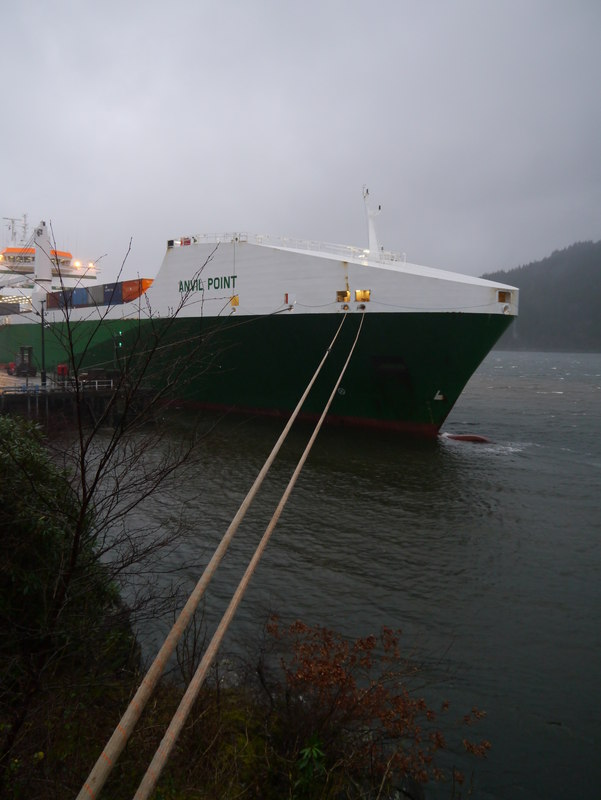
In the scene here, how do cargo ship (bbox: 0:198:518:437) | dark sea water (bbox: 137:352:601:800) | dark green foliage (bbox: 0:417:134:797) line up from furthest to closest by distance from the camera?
cargo ship (bbox: 0:198:518:437), dark sea water (bbox: 137:352:601:800), dark green foliage (bbox: 0:417:134:797)

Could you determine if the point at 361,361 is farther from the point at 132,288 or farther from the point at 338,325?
the point at 132,288

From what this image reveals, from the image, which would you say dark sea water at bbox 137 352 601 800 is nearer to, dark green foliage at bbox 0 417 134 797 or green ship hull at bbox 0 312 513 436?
green ship hull at bbox 0 312 513 436

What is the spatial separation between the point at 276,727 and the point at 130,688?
1390 mm

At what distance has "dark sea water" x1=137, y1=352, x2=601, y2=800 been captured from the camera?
5652 mm

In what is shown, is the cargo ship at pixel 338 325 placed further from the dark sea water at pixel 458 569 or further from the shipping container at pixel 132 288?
the shipping container at pixel 132 288

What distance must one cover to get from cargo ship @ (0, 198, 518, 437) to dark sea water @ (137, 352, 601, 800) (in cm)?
174

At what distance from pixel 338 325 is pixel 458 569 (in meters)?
10.0

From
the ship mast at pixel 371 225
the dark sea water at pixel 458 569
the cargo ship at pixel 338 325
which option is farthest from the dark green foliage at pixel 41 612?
the ship mast at pixel 371 225

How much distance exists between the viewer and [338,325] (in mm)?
17547

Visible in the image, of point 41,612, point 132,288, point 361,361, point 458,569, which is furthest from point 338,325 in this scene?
point 41,612

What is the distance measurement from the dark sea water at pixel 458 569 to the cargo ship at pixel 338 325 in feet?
5.72

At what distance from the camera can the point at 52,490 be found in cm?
492

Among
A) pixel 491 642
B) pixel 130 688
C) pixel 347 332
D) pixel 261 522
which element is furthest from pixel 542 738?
pixel 347 332

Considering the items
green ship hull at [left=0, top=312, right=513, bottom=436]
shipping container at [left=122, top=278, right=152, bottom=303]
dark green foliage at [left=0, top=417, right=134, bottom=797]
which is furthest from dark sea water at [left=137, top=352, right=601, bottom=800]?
shipping container at [left=122, top=278, right=152, bottom=303]
